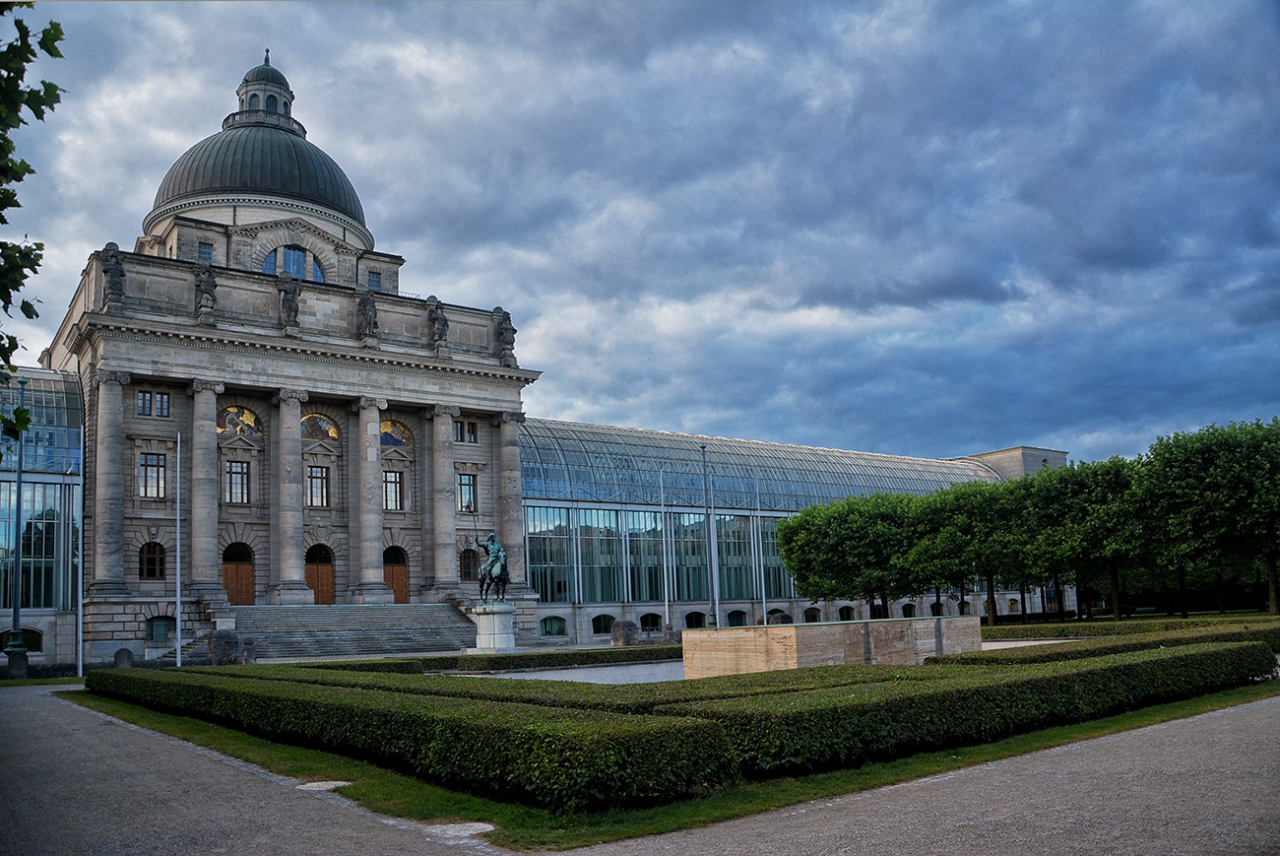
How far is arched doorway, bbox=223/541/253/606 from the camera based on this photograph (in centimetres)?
6128

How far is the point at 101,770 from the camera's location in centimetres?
1833

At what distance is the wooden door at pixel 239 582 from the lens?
201 feet

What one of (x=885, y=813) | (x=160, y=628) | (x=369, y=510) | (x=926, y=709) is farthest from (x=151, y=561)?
(x=885, y=813)

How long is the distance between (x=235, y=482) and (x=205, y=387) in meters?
6.41

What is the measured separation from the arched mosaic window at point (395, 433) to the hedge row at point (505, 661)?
28005mm

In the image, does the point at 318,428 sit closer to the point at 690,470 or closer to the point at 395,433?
the point at 395,433

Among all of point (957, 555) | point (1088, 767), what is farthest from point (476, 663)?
point (957, 555)

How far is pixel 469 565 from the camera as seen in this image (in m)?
69.9

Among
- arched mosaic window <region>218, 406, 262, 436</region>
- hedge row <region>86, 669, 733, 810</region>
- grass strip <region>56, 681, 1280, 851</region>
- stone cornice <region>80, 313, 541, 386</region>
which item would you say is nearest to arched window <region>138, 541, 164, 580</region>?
arched mosaic window <region>218, 406, 262, 436</region>

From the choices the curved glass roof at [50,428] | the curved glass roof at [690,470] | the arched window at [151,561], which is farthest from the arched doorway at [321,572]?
the curved glass roof at [690,470]

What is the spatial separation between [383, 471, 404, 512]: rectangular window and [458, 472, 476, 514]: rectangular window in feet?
13.2

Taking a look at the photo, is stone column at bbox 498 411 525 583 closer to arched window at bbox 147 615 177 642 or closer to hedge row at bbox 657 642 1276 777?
arched window at bbox 147 615 177 642

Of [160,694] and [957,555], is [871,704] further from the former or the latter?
[957,555]

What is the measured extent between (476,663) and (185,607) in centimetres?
2509
